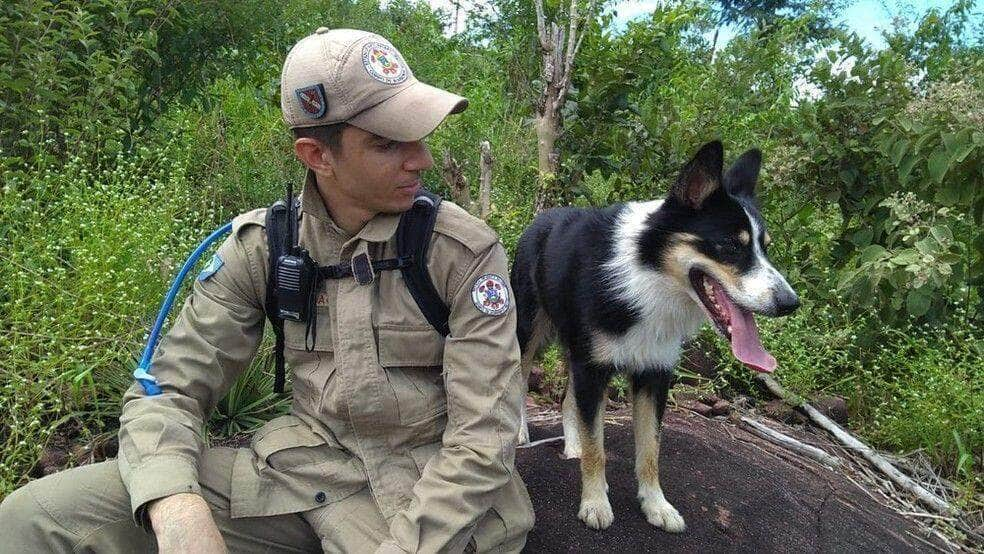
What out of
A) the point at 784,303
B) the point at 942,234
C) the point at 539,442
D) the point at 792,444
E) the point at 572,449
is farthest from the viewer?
the point at 792,444

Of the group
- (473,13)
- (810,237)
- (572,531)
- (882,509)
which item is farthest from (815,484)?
(473,13)

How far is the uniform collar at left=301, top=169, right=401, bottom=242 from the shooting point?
2.22m

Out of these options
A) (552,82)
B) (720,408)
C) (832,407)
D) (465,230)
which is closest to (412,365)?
(465,230)

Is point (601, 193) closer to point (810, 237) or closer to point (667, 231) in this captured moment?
point (810, 237)

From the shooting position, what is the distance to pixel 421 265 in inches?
88.1

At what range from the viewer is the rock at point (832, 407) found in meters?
5.10

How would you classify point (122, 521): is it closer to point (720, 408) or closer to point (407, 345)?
point (407, 345)

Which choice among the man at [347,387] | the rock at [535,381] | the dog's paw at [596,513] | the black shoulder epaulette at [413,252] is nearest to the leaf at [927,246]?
the rock at [535,381]

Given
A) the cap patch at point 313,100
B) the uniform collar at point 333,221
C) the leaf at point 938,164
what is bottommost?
the leaf at point 938,164

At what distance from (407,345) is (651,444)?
4.65 feet

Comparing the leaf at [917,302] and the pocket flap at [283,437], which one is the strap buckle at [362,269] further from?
the leaf at [917,302]

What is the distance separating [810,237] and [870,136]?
2.73 feet

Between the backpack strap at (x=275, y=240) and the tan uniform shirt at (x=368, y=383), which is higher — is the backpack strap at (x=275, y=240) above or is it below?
above

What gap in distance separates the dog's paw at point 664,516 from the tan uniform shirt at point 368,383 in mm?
993
